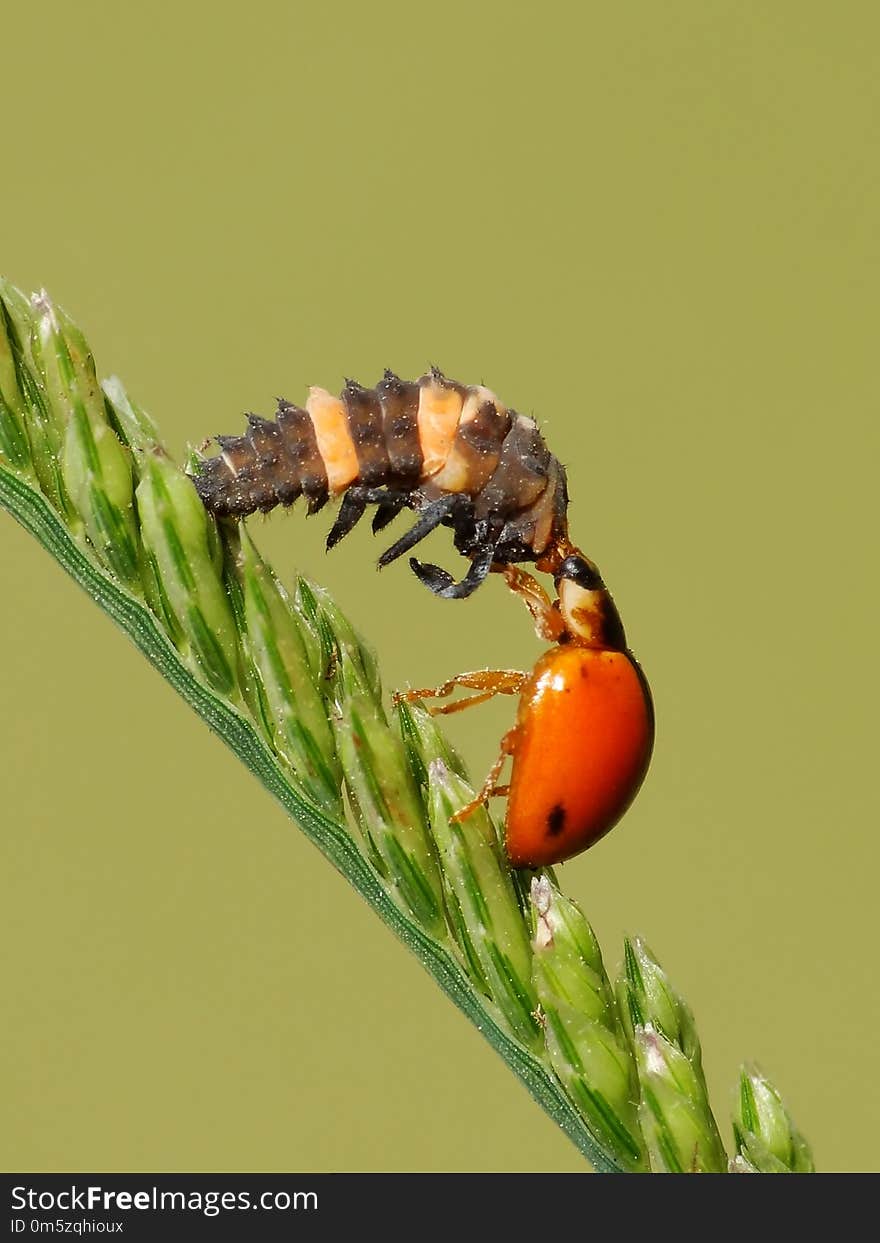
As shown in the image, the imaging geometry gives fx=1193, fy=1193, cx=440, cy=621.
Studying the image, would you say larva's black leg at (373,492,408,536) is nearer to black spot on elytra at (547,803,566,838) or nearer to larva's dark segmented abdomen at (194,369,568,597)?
larva's dark segmented abdomen at (194,369,568,597)

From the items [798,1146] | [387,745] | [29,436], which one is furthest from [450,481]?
[798,1146]

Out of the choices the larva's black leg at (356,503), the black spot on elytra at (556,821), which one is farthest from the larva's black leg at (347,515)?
the black spot on elytra at (556,821)

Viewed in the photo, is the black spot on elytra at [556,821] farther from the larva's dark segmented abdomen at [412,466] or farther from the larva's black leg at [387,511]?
the larva's black leg at [387,511]

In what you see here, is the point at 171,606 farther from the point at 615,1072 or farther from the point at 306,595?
the point at 615,1072

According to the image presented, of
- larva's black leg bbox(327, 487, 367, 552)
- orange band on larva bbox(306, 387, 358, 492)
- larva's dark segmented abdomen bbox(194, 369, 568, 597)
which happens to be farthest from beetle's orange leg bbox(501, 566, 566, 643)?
orange band on larva bbox(306, 387, 358, 492)

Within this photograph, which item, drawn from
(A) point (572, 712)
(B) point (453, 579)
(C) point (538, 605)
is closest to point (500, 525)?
(B) point (453, 579)
